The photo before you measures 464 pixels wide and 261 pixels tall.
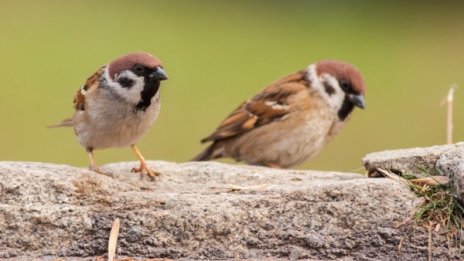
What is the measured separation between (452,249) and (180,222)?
90 cm

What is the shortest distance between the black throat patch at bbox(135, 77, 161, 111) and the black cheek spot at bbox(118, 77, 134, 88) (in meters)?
0.07

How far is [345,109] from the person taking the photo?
7.22 m

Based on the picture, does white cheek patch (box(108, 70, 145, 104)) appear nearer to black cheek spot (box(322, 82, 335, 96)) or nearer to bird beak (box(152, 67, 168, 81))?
bird beak (box(152, 67, 168, 81))

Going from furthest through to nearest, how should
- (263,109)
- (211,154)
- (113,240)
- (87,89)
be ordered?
(211,154), (263,109), (87,89), (113,240)

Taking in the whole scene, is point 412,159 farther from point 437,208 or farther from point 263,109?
point 263,109

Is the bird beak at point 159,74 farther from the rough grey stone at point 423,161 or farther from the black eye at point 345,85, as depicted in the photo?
the black eye at point 345,85

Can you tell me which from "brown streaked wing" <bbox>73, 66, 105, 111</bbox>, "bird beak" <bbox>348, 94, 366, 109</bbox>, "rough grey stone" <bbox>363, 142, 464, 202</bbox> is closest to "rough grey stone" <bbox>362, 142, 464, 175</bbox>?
"rough grey stone" <bbox>363, 142, 464, 202</bbox>

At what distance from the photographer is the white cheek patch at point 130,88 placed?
5.26 metres

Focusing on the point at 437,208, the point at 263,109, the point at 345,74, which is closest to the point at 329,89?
the point at 345,74

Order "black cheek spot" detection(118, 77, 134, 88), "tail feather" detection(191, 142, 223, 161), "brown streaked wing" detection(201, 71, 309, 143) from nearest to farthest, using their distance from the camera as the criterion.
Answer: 1. "black cheek spot" detection(118, 77, 134, 88)
2. "brown streaked wing" detection(201, 71, 309, 143)
3. "tail feather" detection(191, 142, 223, 161)

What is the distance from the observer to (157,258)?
4.01 m

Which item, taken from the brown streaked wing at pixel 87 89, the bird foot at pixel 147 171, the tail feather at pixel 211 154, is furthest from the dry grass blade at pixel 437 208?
the tail feather at pixel 211 154

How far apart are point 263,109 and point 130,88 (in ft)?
7.18

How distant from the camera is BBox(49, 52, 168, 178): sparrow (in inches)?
206
